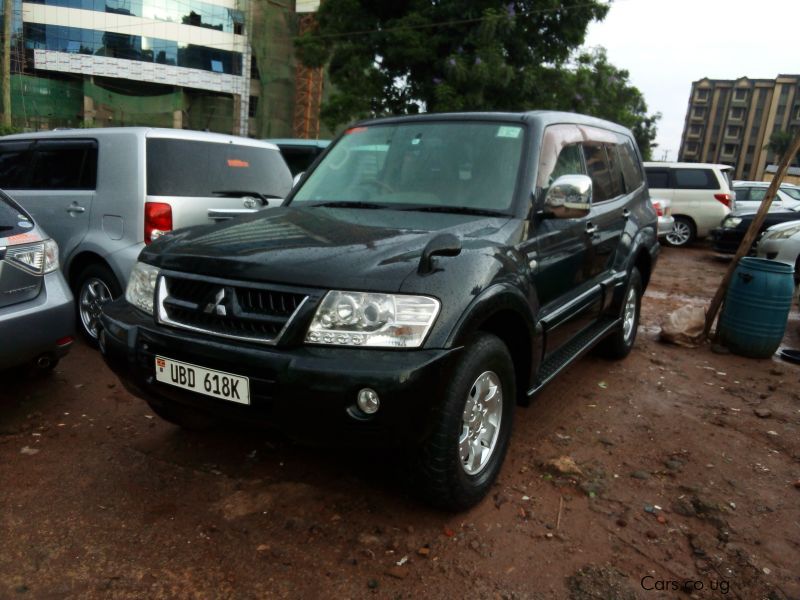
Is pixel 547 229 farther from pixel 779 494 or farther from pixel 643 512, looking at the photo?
pixel 779 494

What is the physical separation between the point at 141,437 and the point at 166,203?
1843 millimetres

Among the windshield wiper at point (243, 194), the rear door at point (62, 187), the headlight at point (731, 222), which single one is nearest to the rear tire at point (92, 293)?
the rear door at point (62, 187)

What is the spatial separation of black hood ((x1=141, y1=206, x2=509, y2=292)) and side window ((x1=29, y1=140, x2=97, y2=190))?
2.37 metres

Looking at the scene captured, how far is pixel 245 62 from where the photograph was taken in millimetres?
38281

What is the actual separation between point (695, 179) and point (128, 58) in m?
34.8

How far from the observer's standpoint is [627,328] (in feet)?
16.3

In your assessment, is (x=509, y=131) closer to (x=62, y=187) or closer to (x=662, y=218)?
(x=62, y=187)

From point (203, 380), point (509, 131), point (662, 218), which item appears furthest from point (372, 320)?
point (662, 218)

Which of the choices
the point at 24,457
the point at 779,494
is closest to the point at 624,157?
the point at 779,494

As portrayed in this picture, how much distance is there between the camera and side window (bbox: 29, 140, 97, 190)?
469cm

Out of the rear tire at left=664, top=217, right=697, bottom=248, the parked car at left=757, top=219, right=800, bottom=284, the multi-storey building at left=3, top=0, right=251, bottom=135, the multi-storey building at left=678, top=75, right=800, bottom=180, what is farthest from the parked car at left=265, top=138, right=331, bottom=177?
the multi-storey building at left=678, top=75, right=800, bottom=180

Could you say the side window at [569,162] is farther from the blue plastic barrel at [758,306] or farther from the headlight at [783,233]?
the headlight at [783,233]

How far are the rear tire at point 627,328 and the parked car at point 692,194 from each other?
31.5ft

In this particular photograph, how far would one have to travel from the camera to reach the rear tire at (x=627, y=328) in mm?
4734
